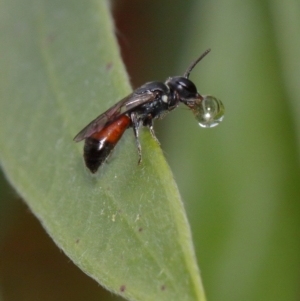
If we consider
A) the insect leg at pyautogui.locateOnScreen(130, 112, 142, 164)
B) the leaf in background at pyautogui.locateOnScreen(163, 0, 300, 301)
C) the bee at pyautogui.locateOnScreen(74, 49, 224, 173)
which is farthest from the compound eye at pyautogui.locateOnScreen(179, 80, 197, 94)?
the insect leg at pyautogui.locateOnScreen(130, 112, 142, 164)

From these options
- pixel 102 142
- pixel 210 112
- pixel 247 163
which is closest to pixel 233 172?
pixel 247 163

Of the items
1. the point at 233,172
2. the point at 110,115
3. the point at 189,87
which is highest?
the point at 110,115

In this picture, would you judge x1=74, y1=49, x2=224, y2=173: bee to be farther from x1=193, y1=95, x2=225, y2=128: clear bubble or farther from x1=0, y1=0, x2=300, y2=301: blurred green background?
x1=0, y1=0, x2=300, y2=301: blurred green background

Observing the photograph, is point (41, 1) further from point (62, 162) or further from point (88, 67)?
point (62, 162)

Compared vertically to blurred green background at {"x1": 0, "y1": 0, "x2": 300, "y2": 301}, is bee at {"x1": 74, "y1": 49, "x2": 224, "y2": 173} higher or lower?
higher

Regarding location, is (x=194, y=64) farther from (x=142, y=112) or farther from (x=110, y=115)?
(x=110, y=115)

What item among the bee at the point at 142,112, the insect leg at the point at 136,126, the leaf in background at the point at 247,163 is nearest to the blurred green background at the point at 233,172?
the leaf in background at the point at 247,163

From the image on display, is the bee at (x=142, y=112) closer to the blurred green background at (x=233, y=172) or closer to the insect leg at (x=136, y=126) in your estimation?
the insect leg at (x=136, y=126)
